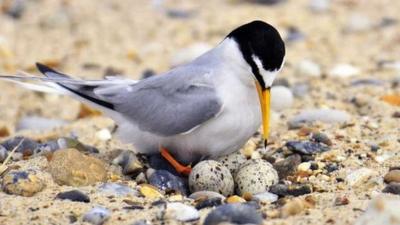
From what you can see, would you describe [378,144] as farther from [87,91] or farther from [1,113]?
[1,113]

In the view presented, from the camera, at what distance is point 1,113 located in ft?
20.6

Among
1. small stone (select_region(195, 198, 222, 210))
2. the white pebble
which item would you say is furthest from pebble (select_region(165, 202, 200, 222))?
the white pebble

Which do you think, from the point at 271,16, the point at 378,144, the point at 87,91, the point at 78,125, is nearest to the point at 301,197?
the point at 378,144

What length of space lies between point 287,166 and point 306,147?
23cm

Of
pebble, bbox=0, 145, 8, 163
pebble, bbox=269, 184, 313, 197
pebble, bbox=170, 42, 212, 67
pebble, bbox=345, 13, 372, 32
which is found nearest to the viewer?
pebble, bbox=269, 184, 313, 197

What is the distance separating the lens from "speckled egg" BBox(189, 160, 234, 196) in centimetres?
416

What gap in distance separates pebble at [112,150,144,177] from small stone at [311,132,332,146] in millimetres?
990

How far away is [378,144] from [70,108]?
2.48m

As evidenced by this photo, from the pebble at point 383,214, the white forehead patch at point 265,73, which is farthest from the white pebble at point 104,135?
the pebble at point 383,214

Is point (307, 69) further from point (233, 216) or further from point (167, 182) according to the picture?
point (233, 216)

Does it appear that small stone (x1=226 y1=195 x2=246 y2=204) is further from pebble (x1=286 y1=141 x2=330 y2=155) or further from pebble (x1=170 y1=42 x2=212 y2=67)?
pebble (x1=170 y1=42 x2=212 y2=67)

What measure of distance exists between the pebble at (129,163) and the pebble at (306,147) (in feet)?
2.65

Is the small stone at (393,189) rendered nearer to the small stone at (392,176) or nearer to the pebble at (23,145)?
the small stone at (392,176)

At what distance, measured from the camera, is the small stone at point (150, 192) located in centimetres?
411
